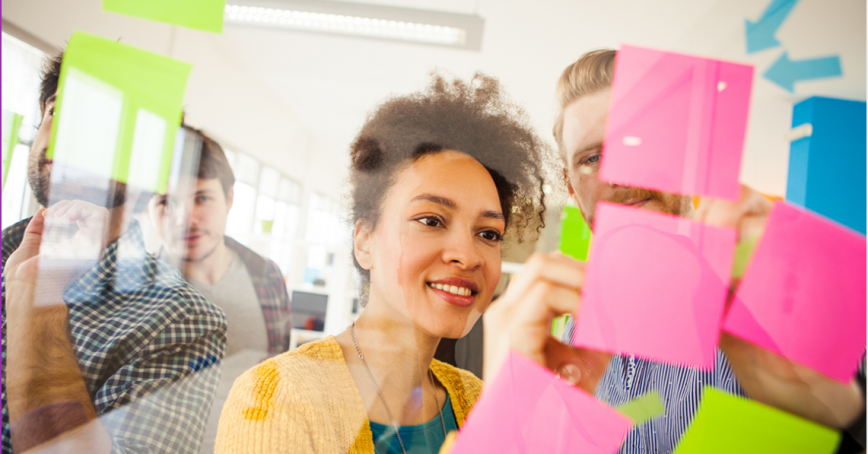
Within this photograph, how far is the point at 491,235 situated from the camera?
47 cm

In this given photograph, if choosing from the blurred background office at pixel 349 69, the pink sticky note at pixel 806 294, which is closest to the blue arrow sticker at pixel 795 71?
the blurred background office at pixel 349 69

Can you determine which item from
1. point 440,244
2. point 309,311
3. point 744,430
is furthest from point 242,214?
point 744,430

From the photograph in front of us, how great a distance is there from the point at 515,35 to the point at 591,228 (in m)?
0.24

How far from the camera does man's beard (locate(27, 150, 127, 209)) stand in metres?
0.57

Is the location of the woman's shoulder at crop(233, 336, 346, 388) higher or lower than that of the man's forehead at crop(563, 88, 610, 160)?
lower

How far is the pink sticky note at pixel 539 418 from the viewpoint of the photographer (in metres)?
0.44

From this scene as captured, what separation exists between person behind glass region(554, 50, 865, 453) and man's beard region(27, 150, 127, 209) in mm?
562

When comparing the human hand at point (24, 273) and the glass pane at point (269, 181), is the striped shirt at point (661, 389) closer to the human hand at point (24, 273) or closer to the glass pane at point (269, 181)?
the glass pane at point (269, 181)

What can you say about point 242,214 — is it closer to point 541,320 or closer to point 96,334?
point 96,334

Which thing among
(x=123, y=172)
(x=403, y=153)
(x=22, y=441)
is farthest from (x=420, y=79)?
(x=22, y=441)

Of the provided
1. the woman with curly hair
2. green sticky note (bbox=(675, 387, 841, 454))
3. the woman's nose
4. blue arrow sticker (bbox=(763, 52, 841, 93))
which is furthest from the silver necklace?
blue arrow sticker (bbox=(763, 52, 841, 93))

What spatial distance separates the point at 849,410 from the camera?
1.54 ft

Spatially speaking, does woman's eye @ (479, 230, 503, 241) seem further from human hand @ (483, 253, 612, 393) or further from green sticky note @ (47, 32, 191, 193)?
green sticky note @ (47, 32, 191, 193)

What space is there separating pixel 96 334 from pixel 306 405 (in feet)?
1.02
